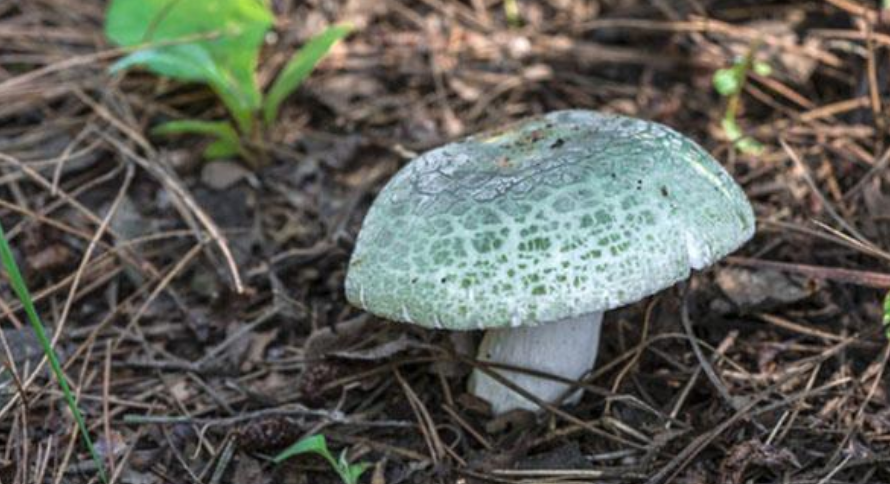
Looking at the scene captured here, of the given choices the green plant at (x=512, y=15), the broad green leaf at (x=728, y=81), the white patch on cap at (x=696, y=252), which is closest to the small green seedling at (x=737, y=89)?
the broad green leaf at (x=728, y=81)

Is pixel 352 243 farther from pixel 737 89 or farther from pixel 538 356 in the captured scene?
pixel 737 89

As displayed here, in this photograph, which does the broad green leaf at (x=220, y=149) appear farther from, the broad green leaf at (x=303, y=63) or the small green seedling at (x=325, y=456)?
the small green seedling at (x=325, y=456)

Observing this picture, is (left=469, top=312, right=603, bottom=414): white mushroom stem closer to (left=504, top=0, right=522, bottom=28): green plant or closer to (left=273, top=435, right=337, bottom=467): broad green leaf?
(left=273, top=435, right=337, bottom=467): broad green leaf

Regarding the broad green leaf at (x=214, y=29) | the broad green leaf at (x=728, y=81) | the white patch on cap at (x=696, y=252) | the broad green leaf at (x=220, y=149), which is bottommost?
the broad green leaf at (x=220, y=149)

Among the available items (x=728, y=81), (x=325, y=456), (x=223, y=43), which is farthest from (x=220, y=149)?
(x=728, y=81)

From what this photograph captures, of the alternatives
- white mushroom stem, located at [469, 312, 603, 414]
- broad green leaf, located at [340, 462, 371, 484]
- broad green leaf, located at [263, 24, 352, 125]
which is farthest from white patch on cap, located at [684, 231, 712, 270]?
broad green leaf, located at [263, 24, 352, 125]

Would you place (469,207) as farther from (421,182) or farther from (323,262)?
(323,262)

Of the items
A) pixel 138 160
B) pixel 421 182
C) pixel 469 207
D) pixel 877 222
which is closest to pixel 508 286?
pixel 469 207
